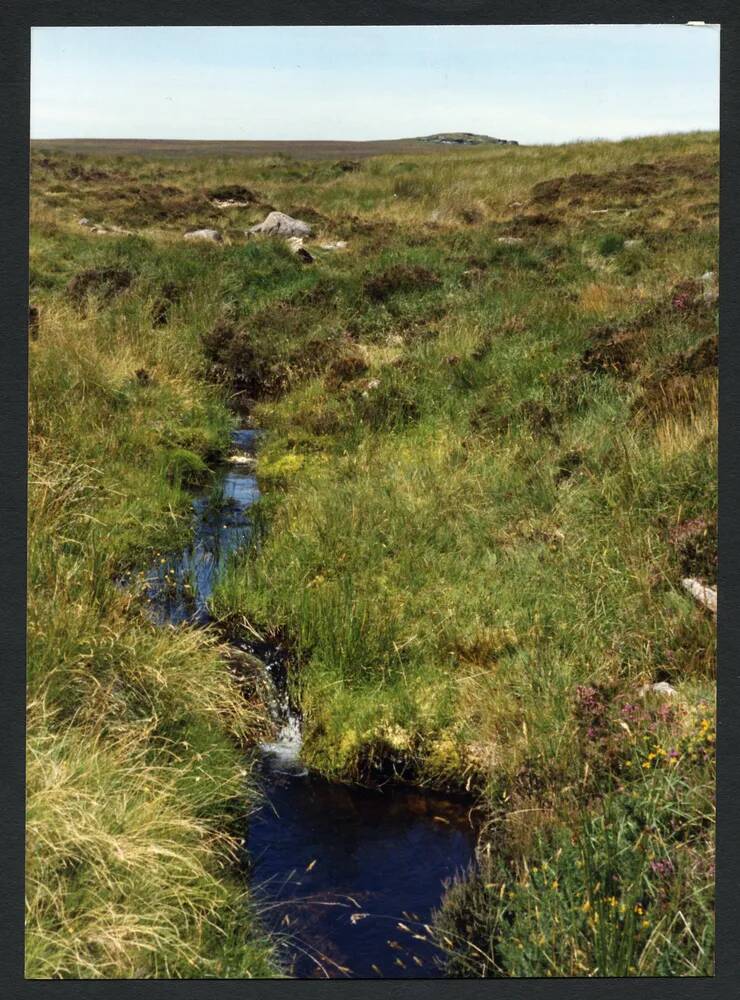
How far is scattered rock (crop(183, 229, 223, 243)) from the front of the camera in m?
23.1

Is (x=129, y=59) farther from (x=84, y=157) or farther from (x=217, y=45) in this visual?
(x=84, y=157)

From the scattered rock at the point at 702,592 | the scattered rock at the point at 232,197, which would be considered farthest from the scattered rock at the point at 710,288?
the scattered rock at the point at 232,197

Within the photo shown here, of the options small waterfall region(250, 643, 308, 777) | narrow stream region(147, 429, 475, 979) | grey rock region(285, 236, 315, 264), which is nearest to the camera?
narrow stream region(147, 429, 475, 979)

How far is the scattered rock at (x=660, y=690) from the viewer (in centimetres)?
533

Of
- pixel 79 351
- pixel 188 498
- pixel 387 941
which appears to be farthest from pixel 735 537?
pixel 79 351

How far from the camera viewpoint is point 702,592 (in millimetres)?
5949

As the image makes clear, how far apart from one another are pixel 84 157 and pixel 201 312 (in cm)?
3237

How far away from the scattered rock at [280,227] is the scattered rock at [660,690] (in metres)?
19.8

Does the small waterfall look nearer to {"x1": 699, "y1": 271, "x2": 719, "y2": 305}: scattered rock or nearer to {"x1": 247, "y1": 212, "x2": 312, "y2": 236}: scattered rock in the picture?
{"x1": 699, "y1": 271, "x2": 719, "y2": 305}: scattered rock

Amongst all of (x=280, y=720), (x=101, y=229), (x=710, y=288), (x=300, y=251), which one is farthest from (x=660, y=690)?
(x=101, y=229)

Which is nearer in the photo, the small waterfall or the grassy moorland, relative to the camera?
the grassy moorland

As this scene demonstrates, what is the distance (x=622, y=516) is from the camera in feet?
23.2

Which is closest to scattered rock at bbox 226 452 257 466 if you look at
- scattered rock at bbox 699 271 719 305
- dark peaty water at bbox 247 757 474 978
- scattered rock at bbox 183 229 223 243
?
scattered rock at bbox 699 271 719 305

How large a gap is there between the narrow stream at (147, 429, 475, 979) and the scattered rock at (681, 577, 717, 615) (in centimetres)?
172
